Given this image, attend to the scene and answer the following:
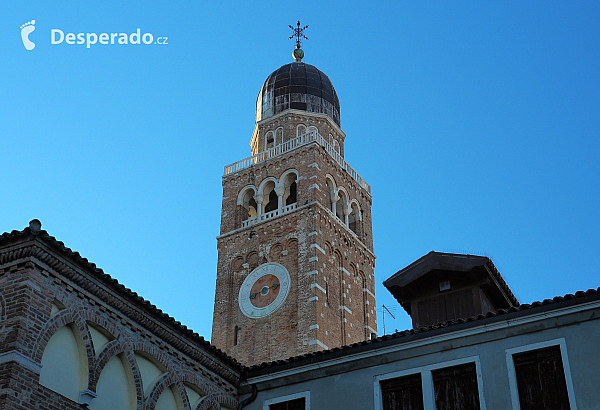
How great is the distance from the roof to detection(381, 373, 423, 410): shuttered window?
4787 millimetres

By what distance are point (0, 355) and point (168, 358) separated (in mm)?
4600

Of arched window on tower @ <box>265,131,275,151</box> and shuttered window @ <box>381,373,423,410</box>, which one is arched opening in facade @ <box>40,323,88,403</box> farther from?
arched window on tower @ <box>265,131,275,151</box>

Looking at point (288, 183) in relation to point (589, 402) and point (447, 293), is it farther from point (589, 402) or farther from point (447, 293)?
point (589, 402)

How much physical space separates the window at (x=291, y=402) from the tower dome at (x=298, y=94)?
1135 inches

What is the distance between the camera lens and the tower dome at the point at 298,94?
154 feet

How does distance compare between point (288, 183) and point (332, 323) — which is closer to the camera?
point (332, 323)

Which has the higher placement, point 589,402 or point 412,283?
point 412,283

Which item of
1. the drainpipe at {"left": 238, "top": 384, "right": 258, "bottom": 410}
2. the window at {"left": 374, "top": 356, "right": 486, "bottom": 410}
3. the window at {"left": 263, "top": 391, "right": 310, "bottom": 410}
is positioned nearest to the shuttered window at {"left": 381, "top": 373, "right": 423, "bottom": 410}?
the window at {"left": 374, "top": 356, "right": 486, "bottom": 410}

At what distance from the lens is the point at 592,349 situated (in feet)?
52.9

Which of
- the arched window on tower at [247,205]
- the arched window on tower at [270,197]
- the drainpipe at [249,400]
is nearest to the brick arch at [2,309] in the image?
the drainpipe at [249,400]

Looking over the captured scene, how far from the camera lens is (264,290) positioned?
39.1 m

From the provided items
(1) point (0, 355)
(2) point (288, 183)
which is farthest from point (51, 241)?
(2) point (288, 183)

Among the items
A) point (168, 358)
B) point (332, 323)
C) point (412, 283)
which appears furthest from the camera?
point (332, 323)

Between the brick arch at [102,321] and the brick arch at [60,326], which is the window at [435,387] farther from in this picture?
the brick arch at [60,326]
